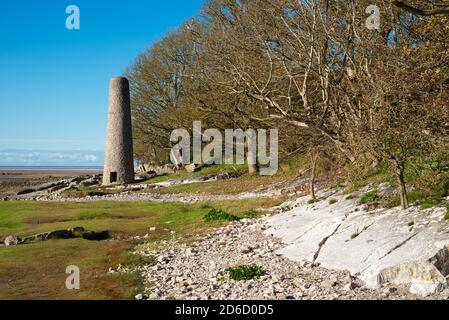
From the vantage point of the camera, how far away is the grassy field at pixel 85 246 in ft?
34.8

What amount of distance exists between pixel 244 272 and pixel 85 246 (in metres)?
6.69

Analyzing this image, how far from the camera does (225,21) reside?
31.6 metres

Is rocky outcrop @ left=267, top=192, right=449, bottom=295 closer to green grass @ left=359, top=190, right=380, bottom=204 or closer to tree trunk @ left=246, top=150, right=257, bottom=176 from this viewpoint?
green grass @ left=359, top=190, right=380, bottom=204

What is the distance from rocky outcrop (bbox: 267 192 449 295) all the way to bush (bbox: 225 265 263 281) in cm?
150

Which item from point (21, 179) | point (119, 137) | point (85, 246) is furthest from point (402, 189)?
point (21, 179)

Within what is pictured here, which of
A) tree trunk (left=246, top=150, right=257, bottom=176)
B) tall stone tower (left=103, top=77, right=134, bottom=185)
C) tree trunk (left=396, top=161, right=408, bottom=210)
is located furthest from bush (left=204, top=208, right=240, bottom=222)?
tall stone tower (left=103, top=77, right=134, bottom=185)

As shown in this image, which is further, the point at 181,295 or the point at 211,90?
the point at 211,90

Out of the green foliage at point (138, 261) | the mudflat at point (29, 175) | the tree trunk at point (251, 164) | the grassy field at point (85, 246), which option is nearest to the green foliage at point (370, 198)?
the grassy field at point (85, 246)

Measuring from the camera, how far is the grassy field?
10.6 metres

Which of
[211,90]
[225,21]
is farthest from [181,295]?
[211,90]

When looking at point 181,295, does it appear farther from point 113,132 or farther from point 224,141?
point 113,132

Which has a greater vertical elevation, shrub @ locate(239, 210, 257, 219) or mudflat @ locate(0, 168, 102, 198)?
shrub @ locate(239, 210, 257, 219)

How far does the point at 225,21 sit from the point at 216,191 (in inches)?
455

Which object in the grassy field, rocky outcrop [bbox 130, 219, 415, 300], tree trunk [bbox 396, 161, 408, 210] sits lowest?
the grassy field
